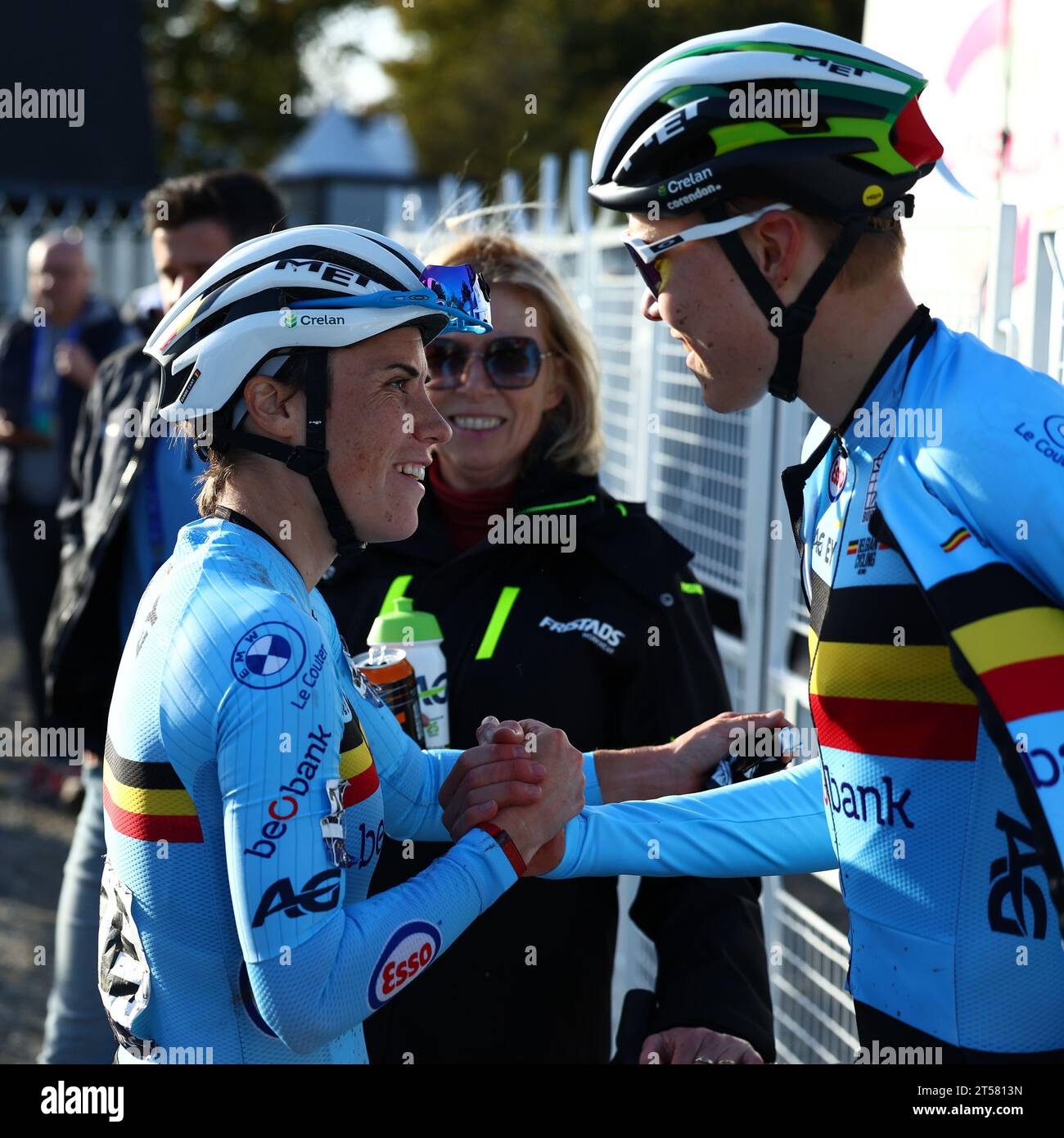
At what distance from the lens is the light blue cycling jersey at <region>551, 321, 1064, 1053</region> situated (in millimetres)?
1659

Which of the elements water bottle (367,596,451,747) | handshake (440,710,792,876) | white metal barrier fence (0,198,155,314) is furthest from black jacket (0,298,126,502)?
white metal barrier fence (0,198,155,314)

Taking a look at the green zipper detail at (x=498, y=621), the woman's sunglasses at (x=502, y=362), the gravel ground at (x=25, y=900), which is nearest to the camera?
the green zipper detail at (x=498, y=621)

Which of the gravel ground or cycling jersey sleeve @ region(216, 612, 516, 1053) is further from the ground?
cycling jersey sleeve @ region(216, 612, 516, 1053)

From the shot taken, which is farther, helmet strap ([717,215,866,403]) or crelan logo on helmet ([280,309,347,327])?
crelan logo on helmet ([280,309,347,327])

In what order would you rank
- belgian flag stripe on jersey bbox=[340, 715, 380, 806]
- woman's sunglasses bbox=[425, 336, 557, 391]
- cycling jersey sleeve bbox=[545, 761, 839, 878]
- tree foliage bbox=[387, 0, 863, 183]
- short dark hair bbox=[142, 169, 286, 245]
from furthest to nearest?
1. tree foliage bbox=[387, 0, 863, 183]
2. short dark hair bbox=[142, 169, 286, 245]
3. woman's sunglasses bbox=[425, 336, 557, 391]
4. cycling jersey sleeve bbox=[545, 761, 839, 878]
5. belgian flag stripe on jersey bbox=[340, 715, 380, 806]

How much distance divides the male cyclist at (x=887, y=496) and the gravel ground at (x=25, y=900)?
3.62 metres

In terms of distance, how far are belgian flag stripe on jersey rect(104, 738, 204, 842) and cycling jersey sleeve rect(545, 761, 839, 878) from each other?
79 centimetres

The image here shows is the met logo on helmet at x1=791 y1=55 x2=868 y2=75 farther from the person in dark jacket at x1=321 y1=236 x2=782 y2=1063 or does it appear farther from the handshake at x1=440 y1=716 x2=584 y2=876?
the person in dark jacket at x1=321 y1=236 x2=782 y2=1063

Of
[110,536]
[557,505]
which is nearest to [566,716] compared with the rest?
[557,505]

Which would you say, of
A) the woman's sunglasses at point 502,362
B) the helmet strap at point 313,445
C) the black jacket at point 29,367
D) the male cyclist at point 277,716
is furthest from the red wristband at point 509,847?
the black jacket at point 29,367

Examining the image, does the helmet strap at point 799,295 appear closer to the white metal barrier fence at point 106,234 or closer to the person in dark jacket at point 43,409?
the person in dark jacket at point 43,409

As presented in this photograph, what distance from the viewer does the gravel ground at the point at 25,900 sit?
535 cm

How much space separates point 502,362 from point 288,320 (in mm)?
1353

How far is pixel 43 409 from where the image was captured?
7809 millimetres
